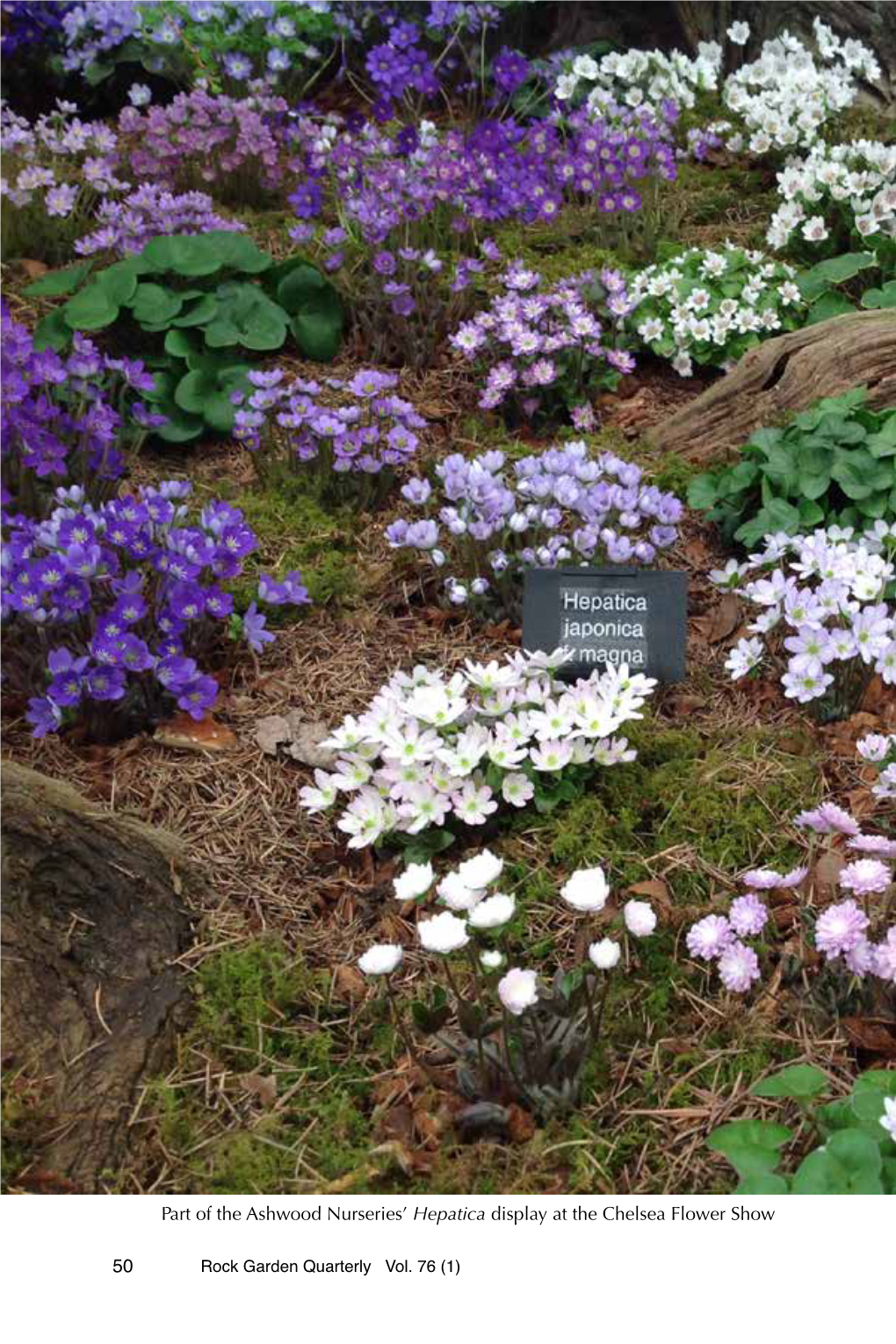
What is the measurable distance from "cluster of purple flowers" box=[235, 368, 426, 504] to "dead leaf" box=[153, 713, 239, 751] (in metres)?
0.86

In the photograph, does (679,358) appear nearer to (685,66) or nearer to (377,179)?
(377,179)

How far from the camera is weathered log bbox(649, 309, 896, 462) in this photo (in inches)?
137

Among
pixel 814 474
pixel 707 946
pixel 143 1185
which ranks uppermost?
pixel 814 474

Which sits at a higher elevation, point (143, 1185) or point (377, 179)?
point (377, 179)

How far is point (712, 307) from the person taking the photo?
4.12 m

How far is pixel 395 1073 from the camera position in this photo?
7.34ft

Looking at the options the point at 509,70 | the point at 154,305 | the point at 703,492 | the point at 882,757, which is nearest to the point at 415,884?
the point at 882,757

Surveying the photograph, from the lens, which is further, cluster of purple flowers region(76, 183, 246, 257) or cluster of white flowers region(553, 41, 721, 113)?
cluster of white flowers region(553, 41, 721, 113)

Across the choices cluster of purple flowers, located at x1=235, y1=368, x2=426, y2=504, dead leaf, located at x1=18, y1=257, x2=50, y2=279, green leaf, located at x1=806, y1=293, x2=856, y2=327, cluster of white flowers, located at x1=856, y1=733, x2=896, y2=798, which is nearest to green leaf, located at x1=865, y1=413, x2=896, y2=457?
cluster of white flowers, located at x1=856, y1=733, x2=896, y2=798

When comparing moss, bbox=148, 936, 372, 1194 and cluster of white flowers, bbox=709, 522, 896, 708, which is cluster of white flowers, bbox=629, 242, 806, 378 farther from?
moss, bbox=148, 936, 372, 1194

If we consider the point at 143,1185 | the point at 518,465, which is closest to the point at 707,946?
the point at 143,1185

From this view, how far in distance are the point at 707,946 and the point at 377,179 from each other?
3.00 m

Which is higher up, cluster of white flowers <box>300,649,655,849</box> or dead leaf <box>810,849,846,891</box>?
cluster of white flowers <box>300,649,655,849</box>

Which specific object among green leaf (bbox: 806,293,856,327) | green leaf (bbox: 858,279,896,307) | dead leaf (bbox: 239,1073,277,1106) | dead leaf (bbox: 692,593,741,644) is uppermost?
green leaf (bbox: 858,279,896,307)
